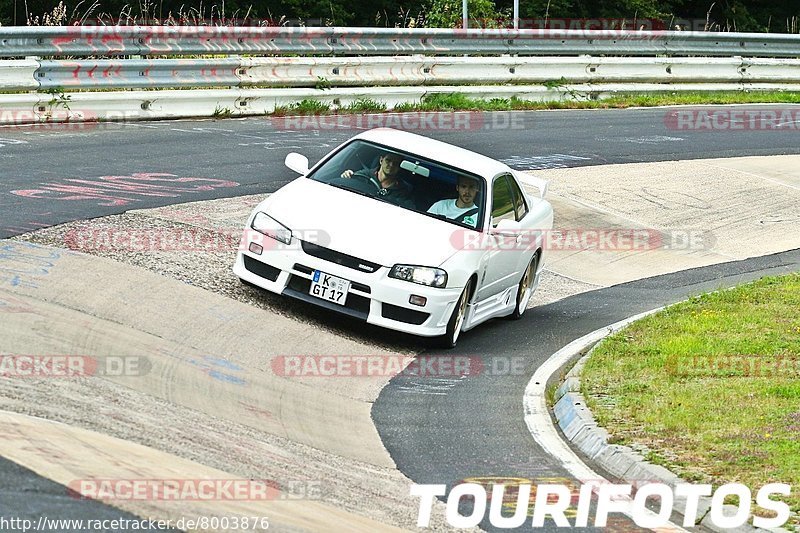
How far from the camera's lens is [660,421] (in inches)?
336

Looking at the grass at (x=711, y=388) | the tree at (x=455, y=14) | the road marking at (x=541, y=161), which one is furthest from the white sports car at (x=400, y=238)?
the tree at (x=455, y=14)

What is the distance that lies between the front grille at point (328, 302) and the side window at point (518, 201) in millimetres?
2395

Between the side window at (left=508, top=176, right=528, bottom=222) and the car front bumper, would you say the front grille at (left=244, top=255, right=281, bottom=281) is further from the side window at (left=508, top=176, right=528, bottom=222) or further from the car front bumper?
the side window at (left=508, top=176, right=528, bottom=222)

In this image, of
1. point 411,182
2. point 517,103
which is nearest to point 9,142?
point 411,182

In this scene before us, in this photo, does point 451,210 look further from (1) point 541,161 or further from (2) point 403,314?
(1) point 541,161

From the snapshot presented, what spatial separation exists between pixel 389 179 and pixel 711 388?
3.49 m

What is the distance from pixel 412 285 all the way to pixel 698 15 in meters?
53.3

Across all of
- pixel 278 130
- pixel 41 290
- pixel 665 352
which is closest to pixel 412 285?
pixel 665 352

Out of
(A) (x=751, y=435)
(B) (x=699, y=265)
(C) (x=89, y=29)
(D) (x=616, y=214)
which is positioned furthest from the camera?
(C) (x=89, y=29)

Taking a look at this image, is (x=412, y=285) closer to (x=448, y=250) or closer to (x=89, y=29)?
(x=448, y=250)

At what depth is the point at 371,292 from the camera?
33.9 ft

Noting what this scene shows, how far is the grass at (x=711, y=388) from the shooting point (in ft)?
25.3

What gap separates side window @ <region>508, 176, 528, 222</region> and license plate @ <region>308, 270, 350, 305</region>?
8.08 feet

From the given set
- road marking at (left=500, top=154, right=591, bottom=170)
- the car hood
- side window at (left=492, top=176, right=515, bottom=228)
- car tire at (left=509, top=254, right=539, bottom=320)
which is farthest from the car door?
road marking at (left=500, top=154, right=591, bottom=170)
